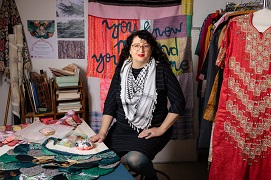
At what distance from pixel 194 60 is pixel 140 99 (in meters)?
1.23

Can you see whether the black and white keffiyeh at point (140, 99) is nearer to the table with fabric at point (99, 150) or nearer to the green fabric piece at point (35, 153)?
the table with fabric at point (99, 150)

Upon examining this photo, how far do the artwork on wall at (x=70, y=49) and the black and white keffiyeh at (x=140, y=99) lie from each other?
3.68 feet

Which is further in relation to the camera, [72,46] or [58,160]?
[72,46]

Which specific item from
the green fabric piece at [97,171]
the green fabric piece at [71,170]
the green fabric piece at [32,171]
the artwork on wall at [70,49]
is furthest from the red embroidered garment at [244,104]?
the artwork on wall at [70,49]

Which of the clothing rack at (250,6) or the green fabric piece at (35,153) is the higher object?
the clothing rack at (250,6)

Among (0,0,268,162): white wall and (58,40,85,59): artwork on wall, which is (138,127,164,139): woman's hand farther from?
(58,40,85,59): artwork on wall

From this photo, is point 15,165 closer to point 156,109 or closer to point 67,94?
point 156,109

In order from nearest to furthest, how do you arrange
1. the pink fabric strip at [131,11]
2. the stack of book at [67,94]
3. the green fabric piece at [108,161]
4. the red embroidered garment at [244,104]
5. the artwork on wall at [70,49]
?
the green fabric piece at [108,161] < the red embroidered garment at [244,104] < the stack of book at [67,94] < the pink fabric strip at [131,11] < the artwork on wall at [70,49]

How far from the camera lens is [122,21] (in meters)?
2.93

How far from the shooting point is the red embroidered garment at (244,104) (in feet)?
6.18

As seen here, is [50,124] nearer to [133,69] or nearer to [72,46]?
[133,69]

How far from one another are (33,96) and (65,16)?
2.84 feet

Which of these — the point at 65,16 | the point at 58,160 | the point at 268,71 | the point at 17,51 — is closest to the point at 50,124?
the point at 58,160

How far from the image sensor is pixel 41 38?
2949mm
